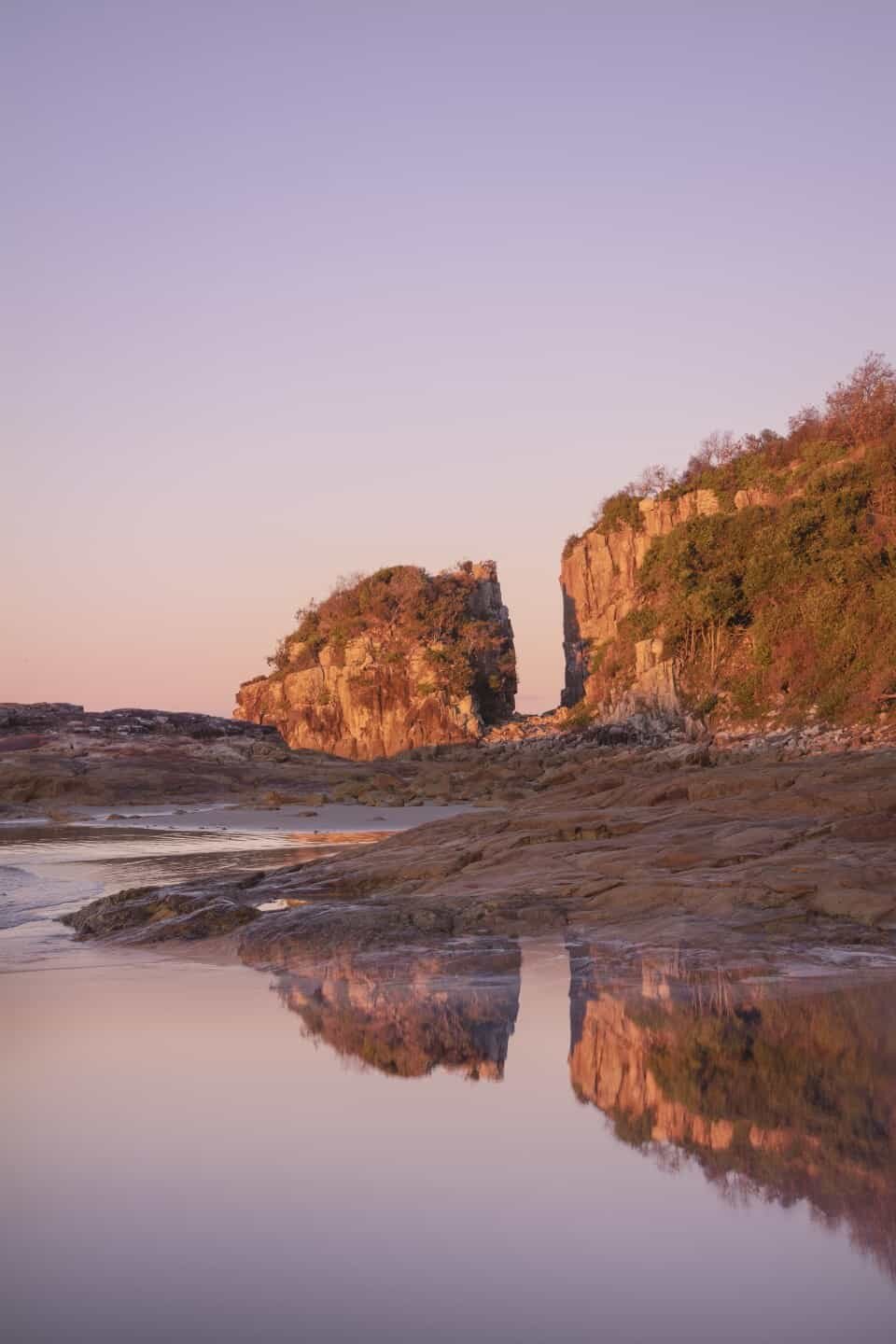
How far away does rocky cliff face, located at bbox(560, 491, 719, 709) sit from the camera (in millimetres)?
40000

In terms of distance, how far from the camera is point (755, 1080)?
4297mm

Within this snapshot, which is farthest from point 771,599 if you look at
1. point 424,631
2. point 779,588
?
point 424,631

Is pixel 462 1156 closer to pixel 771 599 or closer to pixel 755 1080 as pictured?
pixel 755 1080

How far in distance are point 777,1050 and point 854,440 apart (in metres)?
33.9

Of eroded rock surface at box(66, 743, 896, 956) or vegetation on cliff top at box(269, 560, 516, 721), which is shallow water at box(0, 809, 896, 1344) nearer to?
eroded rock surface at box(66, 743, 896, 956)

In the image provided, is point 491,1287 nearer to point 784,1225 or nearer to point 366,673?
point 784,1225

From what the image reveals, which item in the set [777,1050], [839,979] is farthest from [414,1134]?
[839,979]

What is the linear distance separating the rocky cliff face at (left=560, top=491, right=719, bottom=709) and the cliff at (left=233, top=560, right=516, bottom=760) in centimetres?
400

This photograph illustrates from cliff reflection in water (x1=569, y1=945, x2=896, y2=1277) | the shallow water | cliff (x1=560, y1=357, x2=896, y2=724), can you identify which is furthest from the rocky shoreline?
cliff (x1=560, y1=357, x2=896, y2=724)

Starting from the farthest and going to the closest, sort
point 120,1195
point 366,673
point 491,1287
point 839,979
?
1. point 366,673
2. point 839,979
3. point 120,1195
4. point 491,1287

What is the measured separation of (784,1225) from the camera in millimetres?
3020

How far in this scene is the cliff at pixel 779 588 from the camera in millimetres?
30156

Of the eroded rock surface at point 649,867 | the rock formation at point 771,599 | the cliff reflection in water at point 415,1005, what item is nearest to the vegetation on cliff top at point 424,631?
the rock formation at point 771,599

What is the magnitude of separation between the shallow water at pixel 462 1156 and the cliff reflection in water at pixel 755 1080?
0.6 inches
